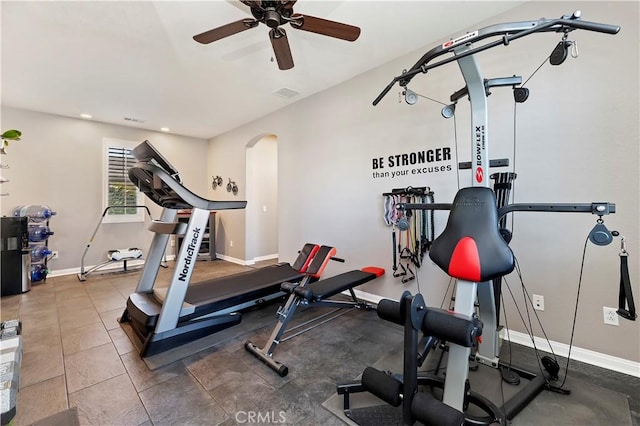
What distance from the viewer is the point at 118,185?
17.9 feet

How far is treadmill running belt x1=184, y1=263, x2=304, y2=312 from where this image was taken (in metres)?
2.64

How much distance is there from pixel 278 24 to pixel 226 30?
0.43 metres

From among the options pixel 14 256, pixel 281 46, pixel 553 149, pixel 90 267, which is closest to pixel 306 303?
pixel 281 46

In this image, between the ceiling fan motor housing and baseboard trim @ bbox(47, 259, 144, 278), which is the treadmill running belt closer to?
the ceiling fan motor housing

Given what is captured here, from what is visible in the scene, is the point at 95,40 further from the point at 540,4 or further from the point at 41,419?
the point at 540,4

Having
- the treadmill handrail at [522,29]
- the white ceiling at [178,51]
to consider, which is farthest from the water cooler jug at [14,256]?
the treadmill handrail at [522,29]

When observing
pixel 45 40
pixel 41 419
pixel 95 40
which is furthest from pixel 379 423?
pixel 45 40

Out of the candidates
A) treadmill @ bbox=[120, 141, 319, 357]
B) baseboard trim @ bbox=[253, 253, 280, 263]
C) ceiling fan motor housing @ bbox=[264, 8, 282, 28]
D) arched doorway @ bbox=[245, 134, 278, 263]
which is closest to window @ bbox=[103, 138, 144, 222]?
arched doorway @ bbox=[245, 134, 278, 263]

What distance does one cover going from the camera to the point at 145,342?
2.19 m

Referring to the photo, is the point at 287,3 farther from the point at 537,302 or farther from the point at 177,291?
the point at 537,302

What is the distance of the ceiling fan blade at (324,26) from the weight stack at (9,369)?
271 centimetres

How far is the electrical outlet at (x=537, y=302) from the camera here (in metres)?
2.29

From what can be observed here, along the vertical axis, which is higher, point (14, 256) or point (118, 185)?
point (118, 185)

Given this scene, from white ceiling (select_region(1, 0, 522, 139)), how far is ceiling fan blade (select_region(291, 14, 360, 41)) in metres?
0.41
